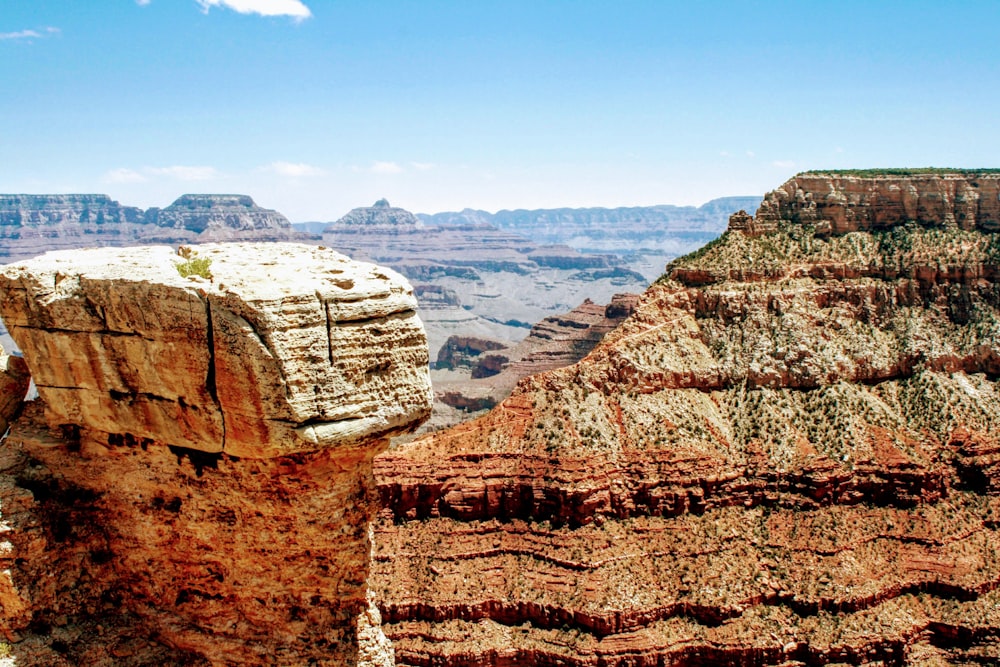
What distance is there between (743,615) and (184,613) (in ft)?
103

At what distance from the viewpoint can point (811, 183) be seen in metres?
58.0

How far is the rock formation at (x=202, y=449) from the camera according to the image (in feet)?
43.1

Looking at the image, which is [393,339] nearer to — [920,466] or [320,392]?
[320,392]

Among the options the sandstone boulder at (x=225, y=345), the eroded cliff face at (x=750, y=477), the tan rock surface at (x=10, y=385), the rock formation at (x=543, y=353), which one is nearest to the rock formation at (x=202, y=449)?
the sandstone boulder at (x=225, y=345)

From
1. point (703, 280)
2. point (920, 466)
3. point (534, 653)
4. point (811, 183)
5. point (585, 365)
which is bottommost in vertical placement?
point (534, 653)

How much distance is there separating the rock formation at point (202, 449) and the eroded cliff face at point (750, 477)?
82.4ft

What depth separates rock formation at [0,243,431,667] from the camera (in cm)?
1315

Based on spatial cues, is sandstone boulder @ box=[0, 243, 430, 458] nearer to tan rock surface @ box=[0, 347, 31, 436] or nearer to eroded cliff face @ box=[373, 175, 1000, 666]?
tan rock surface @ box=[0, 347, 31, 436]

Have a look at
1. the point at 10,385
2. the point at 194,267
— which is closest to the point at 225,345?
the point at 194,267

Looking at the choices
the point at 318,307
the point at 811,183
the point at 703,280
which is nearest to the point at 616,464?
the point at 703,280

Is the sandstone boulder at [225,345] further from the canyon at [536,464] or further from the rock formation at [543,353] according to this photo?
the rock formation at [543,353]

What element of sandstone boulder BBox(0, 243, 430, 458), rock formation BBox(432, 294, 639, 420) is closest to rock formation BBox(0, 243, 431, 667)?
sandstone boulder BBox(0, 243, 430, 458)

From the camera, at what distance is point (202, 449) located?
14562 millimetres

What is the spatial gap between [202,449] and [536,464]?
104 feet
